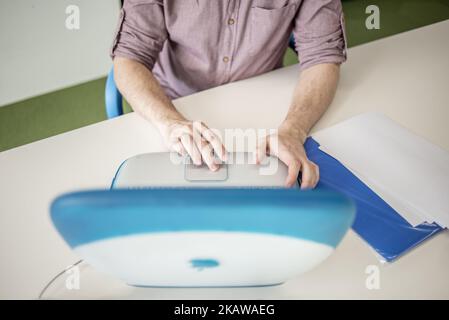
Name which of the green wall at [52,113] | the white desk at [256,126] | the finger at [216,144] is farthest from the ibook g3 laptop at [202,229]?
the green wall at [52,113]

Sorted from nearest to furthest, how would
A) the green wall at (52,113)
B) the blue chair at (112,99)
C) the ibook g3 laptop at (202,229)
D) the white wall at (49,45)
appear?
the ibook g3 laptop at (202,229)
the blue chair at (112,99)
the white wall at (49,45)
the green wall at (52,113)

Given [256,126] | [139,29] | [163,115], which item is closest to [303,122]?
[256,126]

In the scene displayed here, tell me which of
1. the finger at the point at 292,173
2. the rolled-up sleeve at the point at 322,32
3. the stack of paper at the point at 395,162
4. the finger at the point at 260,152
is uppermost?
the rolled-up sleeve at the point at 322,32

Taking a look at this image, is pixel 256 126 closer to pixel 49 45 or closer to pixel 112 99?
pixel 112 99

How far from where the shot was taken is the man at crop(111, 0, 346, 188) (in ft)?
2.98

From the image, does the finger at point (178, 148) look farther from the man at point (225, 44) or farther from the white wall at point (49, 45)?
the white wall at point (49, 45)

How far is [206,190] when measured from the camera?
0.33 metres

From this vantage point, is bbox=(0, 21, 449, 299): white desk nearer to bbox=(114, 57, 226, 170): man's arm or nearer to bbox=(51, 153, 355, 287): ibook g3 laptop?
bbox=(114, 57, 226, 170): man's arm

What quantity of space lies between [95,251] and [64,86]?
1983 millimetres

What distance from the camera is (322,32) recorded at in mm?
1000

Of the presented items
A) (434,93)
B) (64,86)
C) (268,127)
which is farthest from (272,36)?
(64,86)

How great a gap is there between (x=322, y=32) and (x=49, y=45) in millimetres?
1576

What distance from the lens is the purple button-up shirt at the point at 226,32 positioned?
961mm

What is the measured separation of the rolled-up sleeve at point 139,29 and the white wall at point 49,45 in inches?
43.2
